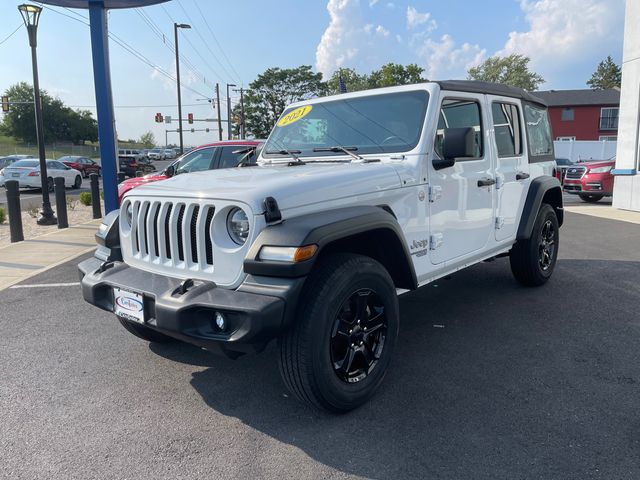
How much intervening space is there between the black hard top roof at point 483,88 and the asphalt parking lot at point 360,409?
1.98 meters

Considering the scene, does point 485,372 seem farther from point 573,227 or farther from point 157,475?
point 573,227

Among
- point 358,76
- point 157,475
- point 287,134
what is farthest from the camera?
point 358,76

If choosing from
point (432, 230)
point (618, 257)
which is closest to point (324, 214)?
point (432, 230)

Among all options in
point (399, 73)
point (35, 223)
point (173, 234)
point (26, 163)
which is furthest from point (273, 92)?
point (173, 234)

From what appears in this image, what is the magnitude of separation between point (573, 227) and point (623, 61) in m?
5.48

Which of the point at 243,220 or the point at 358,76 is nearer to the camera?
the point at 243,220

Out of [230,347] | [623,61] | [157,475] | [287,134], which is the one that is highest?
[623,61]

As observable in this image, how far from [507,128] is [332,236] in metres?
2.81

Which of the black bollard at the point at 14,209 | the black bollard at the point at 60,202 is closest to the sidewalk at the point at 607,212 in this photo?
the black bollard at the point at 60,202

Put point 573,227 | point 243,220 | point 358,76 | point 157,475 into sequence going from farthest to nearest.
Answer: point 358,76
point 573,227
point 243,220
point 157,475

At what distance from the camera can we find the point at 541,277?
5465 millimetres

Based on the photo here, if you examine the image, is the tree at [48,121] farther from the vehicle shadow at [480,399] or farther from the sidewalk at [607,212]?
the vehicle shadow at [480,399]

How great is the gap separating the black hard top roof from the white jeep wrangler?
0.06 ft

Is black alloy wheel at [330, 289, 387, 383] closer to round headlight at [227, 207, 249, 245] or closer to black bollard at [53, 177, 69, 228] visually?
round headlight at [227, 207, 249, 245]
